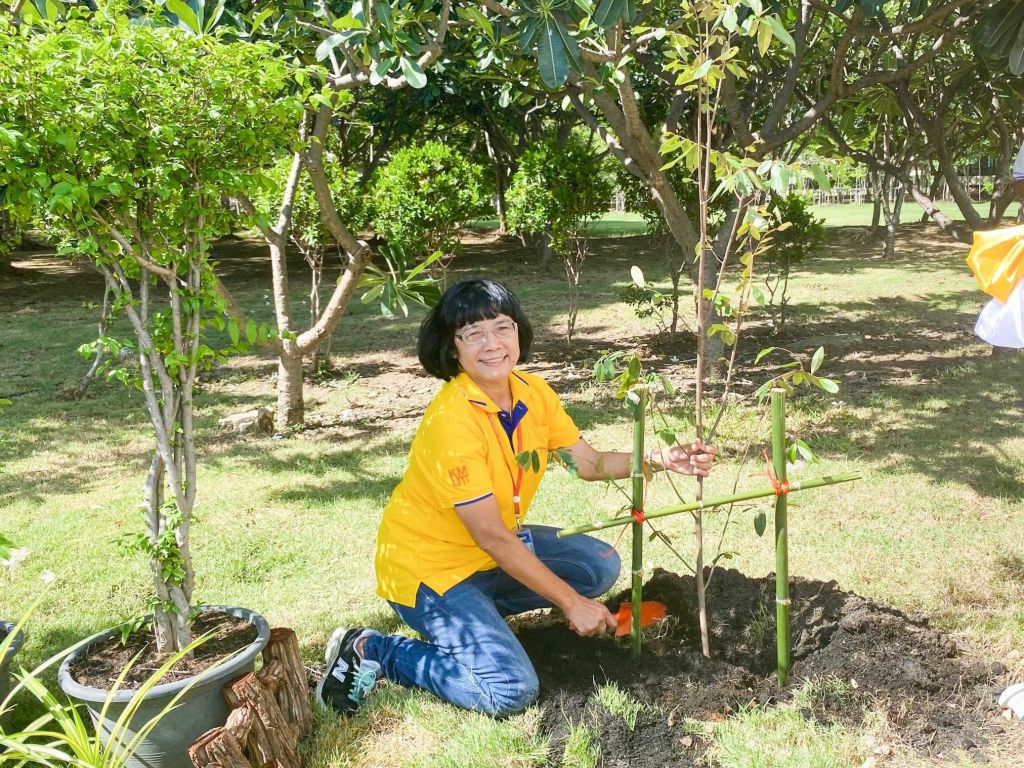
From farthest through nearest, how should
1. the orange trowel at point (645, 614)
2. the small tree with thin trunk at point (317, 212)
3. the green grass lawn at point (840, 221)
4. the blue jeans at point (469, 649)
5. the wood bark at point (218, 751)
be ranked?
1. the green grass lawn at point (840, 221)
2. the small tree with thin trunk at point (317, 212)
3. the orange trowel at point (645, 614)
4. the blue jeans at point (469, 649)
5. the wood bark at point (218, 751)

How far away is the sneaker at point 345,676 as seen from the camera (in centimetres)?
287

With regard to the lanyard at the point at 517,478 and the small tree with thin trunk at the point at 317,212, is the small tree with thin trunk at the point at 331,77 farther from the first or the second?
the lanyard at the point at 517,478

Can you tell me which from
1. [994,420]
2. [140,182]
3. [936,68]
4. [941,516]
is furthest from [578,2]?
[936,68]

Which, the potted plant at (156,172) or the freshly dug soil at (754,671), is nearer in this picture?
the potted plant at (156,172)

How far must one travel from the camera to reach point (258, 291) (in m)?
15.3

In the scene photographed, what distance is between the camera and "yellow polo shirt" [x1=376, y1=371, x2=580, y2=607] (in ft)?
9.03

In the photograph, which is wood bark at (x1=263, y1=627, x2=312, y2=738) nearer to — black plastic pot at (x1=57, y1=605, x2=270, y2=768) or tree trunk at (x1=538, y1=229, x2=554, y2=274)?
black plastic pot at (x1=57, y1=605, x2=270, y2=768)

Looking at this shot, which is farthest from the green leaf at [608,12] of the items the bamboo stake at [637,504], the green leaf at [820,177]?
the bamboo stake at [637,504]

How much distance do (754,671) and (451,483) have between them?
1.21m

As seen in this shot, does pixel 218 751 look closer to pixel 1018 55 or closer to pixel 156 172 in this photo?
pixel 156 172

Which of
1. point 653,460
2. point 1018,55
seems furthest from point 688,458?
point 1018,55

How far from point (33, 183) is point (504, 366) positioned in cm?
142

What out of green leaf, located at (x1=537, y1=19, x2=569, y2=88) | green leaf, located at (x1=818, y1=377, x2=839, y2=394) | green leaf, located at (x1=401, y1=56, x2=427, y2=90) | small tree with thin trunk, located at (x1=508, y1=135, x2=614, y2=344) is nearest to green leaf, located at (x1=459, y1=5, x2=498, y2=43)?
green leaf, located at (x1=401, y1=56, x2=427, y2=90)

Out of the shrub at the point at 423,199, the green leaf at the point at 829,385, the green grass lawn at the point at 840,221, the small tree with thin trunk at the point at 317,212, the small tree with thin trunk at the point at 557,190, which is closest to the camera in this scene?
the green leaf at the point at 829,385
